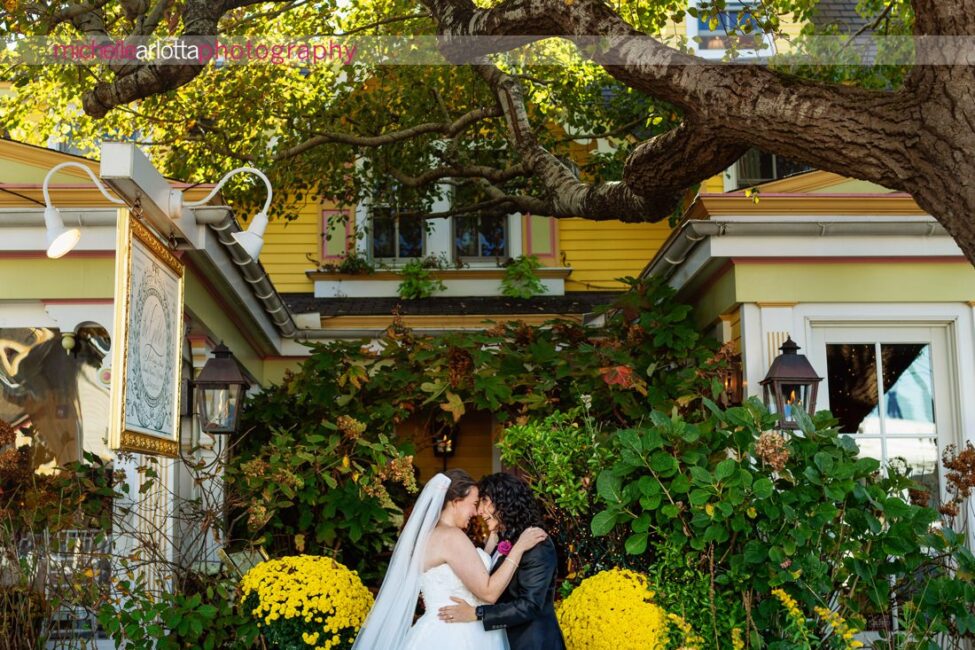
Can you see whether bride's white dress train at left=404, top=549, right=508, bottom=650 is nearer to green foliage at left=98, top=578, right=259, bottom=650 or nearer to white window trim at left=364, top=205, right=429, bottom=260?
green foliage at left=98, top=578, right=259, bottom=650

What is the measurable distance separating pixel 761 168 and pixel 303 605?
8596 millimetres

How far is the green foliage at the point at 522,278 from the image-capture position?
14.2 m

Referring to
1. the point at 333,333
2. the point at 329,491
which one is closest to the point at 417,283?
the point at 333,333

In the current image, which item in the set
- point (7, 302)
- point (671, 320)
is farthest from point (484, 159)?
point (7, 302)

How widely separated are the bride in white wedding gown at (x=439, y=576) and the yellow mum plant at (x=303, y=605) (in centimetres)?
25

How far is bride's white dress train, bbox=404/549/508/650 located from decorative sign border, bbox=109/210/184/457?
5.15 ft

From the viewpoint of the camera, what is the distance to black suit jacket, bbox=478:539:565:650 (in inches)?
225

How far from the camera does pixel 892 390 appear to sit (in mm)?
8281

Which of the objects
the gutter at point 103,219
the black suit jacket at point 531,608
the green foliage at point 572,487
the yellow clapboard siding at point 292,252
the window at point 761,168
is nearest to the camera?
the black suit jacket at point 531,608

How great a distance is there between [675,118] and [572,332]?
358 cm

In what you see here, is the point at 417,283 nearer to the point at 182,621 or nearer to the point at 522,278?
the point at 522,278

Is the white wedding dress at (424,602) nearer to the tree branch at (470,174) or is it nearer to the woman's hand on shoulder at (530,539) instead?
the woman's hand on shoulder at (530,539)

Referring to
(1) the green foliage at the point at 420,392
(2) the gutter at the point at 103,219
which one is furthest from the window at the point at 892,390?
(2) the gutter at the point at 103,219

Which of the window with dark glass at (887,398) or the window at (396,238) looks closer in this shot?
the window with dark glass at (887,398)
